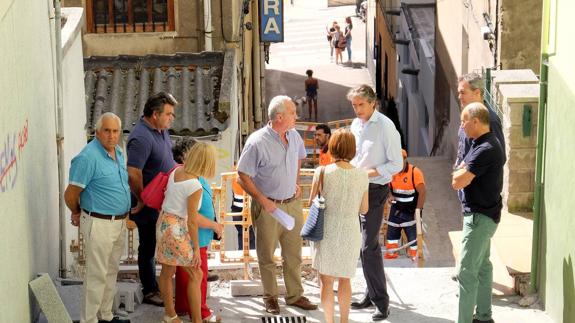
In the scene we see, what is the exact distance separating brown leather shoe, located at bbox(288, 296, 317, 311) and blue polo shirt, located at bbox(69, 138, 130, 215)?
1.86 meters

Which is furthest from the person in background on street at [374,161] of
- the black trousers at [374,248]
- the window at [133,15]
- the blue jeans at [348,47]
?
the blue jeans at [348,47]

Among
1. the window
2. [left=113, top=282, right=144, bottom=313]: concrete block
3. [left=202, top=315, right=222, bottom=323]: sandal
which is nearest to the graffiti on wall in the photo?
[left=113, top=282, right=144, bottom=313]: concrete block

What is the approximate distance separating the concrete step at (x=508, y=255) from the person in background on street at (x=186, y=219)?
2.52 metres

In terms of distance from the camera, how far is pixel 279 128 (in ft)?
28.5

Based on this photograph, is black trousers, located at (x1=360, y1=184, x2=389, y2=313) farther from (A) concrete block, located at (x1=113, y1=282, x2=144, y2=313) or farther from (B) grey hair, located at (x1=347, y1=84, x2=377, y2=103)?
(A) concrete block, located at (x1=113, y1=282, x2=144, y2=313)

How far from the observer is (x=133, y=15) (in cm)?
1722

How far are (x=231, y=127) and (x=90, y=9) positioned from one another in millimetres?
3836

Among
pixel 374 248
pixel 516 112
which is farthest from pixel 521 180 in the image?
pixel 374 248

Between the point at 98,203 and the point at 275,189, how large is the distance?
1546mm

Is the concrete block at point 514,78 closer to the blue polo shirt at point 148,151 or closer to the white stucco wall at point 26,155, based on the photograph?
the blue polo shirt at point 148,151

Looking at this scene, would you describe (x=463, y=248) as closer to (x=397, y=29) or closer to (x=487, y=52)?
(x=487, y=52)

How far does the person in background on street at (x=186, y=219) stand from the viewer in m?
8.05

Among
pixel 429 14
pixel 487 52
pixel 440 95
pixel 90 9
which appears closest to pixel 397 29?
pixel 429 14

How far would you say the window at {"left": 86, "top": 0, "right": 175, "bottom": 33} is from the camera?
17.1m
